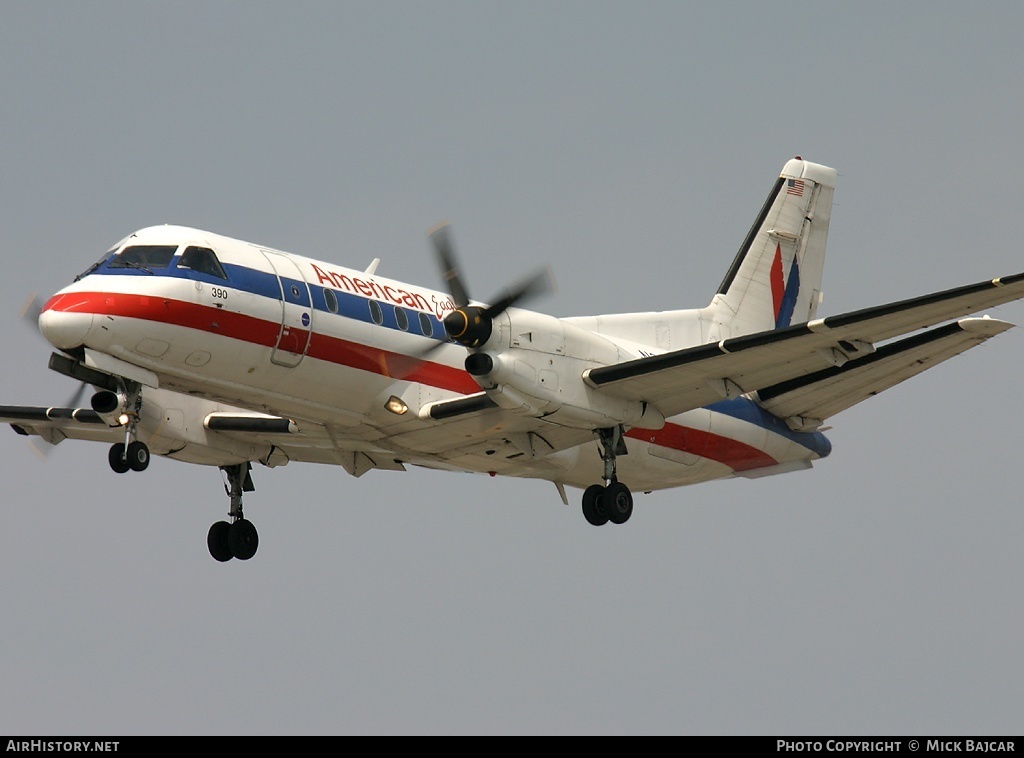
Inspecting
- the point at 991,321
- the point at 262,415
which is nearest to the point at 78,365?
the point at 262,415

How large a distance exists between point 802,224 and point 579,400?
861cm

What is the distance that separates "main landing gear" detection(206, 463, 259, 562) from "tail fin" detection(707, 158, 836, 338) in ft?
28.4

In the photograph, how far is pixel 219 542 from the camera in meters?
24.4

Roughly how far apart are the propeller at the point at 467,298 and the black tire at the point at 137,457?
437 centimetres

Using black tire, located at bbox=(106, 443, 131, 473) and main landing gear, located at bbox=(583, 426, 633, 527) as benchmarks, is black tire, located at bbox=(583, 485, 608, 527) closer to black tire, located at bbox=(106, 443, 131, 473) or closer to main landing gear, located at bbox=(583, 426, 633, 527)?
main landing gear, located at bbox=(583, 426, 633, 527)

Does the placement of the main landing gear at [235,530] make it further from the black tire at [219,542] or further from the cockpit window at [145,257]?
the cockpit window at [145,257]

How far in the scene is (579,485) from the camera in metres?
24.2

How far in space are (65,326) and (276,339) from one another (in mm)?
2706

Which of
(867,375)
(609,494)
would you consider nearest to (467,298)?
(609,494)

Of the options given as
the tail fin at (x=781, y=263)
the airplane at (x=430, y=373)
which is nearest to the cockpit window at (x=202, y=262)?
the airplane at (x=430, y=373)

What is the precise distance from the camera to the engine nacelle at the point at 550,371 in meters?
20.5

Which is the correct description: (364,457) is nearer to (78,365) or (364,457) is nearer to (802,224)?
(78,365)

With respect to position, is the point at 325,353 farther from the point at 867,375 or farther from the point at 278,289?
the point at 867,375
